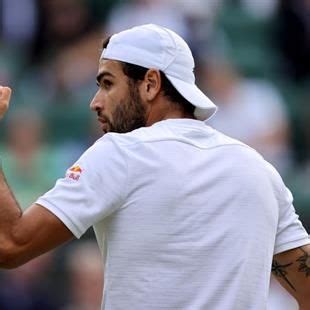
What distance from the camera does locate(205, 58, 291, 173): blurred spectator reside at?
891 cm

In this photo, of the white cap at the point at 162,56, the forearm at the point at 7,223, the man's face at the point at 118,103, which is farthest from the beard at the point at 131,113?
the forearm at the point at 7,223

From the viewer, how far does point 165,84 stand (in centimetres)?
430

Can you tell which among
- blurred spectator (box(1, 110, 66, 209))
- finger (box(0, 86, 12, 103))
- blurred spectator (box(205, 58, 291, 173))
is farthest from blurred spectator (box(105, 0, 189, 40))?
finger (box(0, 86, 12, 103))

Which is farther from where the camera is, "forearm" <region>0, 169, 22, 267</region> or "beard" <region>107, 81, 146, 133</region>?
"beard" <region>107, 81, 146, 133</region>

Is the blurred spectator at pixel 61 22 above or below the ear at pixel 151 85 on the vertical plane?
below

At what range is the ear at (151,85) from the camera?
168 inches

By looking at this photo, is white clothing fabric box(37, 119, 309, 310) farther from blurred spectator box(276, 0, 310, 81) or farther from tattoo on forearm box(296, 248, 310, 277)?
blurred spectator box(276, 0, 310, 81)

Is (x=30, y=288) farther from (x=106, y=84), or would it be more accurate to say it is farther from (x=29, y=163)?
(x=106, y=84)

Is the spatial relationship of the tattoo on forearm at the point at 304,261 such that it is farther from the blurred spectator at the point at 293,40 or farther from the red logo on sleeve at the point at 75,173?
the blurred spectator at the point at 293,40

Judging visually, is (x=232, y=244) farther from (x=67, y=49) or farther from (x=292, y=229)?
(x=67, y=49)

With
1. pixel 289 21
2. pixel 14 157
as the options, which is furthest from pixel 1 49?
pixel 289 21

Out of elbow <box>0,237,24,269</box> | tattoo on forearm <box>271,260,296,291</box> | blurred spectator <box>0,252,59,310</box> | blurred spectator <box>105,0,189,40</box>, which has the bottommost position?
blurred spectator <box>0,252,59,310</box>

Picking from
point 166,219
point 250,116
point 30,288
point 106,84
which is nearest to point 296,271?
point 166,219

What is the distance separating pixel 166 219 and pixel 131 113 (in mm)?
453
